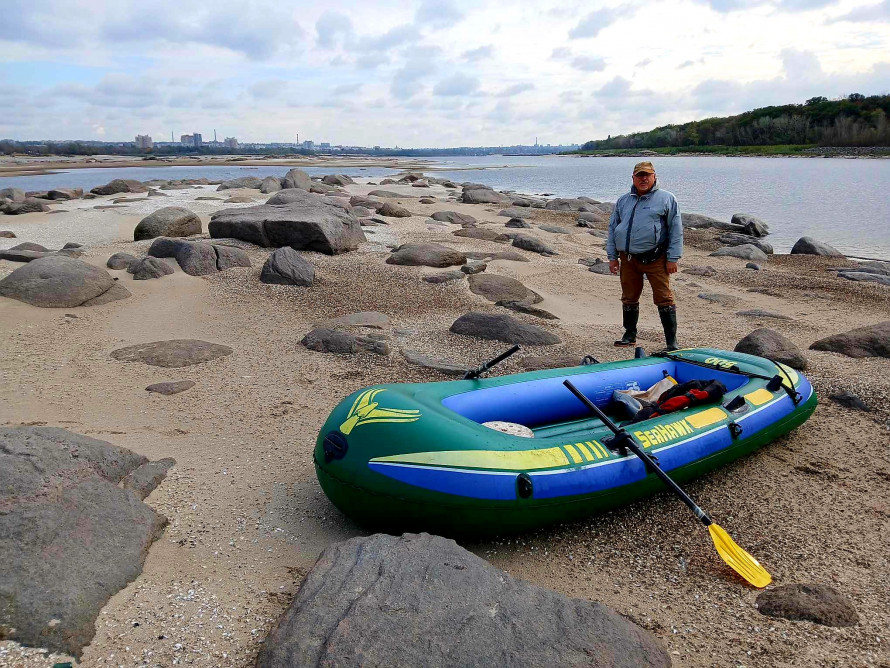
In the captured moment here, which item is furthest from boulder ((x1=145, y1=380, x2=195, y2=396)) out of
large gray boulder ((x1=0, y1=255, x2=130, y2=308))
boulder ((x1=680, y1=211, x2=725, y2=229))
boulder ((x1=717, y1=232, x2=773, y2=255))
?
boulder ((x1=680, y1=211, x2=725, y2=229))

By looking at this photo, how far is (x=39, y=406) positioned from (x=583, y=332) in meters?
5.81

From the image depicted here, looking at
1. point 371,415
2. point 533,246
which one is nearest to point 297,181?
point 533,246

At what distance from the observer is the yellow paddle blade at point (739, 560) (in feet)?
10.7

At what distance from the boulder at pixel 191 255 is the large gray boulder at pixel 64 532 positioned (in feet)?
21.2

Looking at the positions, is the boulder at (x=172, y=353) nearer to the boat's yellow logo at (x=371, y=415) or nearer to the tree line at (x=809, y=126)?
the boat's yellow logo at (x=371, y=415)

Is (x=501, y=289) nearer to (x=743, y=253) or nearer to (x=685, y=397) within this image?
(x=685, y=397)

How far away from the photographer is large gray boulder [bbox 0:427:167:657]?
2.65 meters

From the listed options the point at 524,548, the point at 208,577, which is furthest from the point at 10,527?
the point at 524,548

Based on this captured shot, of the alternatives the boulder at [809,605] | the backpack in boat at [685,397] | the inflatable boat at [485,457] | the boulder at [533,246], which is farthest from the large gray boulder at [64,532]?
the boulder at [533,246]

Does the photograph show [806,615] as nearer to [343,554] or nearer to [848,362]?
[343,554]

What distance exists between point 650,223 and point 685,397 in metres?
2.39

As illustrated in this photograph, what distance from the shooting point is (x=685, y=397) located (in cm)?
481

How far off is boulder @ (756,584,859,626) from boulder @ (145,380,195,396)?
187 inches

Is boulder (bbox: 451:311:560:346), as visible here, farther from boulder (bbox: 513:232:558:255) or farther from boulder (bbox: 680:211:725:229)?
boulder (bbox: 680:211:725:229)
